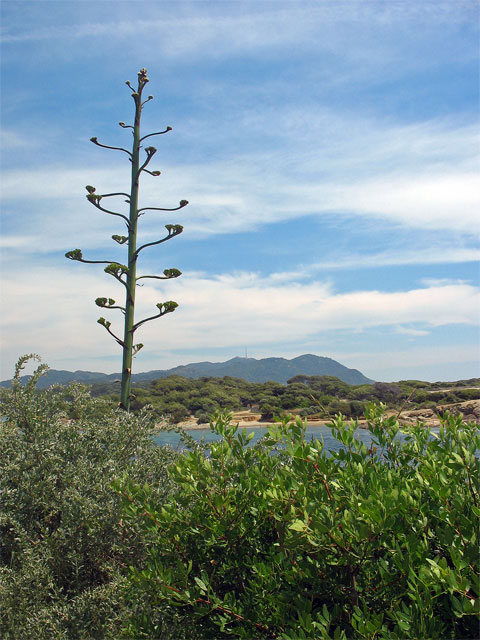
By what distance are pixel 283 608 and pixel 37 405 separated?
2.98 metres

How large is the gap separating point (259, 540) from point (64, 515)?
1.60 metres

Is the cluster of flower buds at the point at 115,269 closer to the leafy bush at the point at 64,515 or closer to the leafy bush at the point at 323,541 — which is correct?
the leafy bush at the point at 64,515

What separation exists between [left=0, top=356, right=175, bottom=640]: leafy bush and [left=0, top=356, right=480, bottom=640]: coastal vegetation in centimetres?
1

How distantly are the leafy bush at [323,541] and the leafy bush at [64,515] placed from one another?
628mm

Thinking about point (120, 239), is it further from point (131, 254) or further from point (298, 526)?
point (298, 526)

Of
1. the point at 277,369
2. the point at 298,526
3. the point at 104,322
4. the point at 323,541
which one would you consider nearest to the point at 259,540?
the point at 323,541

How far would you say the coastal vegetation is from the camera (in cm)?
206

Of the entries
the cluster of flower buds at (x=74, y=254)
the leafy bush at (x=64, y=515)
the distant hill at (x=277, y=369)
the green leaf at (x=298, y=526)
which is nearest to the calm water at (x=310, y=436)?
the leafy bush at (x=64, y=515)

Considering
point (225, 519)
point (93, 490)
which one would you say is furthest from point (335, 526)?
point (93, 490)

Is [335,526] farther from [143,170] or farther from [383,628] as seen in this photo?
[143,170]

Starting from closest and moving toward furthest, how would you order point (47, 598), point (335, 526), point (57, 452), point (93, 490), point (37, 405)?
point (335, 526)
point (47, 598)
point (93, 490)
point (57, 452)
point (37, 405)

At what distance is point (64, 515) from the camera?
3453 mm

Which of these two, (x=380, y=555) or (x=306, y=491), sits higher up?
(x=306, y=491)

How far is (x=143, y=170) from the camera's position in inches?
231
